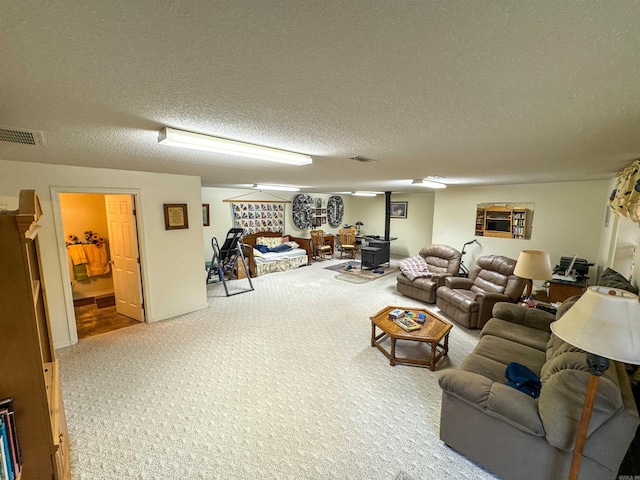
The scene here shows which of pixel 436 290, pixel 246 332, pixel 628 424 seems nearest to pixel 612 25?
pixel 628 424

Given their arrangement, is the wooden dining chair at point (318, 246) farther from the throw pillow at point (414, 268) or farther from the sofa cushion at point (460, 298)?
the sofa cushion at point (460, 298)

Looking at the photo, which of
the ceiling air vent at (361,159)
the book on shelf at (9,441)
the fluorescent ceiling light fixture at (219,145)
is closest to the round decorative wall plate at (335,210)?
the ceiling air vent at (361,159)

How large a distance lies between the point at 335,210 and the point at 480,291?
241 inches

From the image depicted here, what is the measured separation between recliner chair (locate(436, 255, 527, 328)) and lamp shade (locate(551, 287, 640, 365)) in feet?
8.72

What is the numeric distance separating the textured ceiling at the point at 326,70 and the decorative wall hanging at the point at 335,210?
305 inches

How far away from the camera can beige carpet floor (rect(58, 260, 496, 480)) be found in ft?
5.99

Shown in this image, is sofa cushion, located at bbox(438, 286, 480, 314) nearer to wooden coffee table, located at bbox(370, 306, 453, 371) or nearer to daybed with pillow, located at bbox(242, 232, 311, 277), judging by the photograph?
wooden coffee table, located at bbox(370, 306, 453, 371)

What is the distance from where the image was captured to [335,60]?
918 mm

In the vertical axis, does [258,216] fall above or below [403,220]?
above

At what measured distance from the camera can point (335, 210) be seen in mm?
9820

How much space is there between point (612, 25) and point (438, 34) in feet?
1.43

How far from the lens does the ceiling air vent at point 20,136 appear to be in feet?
5.52

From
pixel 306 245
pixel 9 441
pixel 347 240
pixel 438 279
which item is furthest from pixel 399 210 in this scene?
pixel 9 441

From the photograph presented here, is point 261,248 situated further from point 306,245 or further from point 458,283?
point 458,283
